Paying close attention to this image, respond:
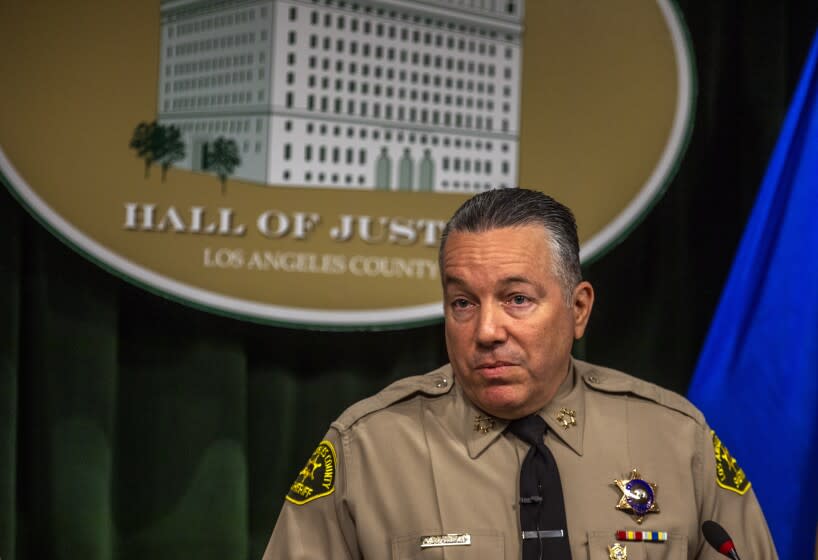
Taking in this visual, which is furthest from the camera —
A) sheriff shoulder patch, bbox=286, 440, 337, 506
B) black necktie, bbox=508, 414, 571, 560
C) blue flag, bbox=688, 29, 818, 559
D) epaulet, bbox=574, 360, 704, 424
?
blue flag, bbox=688, 29, 818, 559

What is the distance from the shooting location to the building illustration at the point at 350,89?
2336 mm

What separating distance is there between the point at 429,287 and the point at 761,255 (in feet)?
2.92

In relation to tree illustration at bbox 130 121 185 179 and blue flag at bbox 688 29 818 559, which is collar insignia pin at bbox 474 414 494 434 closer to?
blue flag at bbox 688 29 818 559

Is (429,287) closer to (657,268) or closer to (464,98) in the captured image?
(464,98)

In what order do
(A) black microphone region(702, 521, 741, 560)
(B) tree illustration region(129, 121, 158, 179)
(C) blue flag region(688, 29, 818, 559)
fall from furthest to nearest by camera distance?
(B) tree illustration region(129, 121, 158, 179)
(C) blue flag region(688, 29, 818, 559)
(A) black microphone region(702, 521, 741, 560)

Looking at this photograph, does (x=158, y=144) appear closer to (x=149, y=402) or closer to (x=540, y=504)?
(x=149, y=402)

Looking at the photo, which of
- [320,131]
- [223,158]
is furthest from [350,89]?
[223,158]

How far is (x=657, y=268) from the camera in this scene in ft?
8.88

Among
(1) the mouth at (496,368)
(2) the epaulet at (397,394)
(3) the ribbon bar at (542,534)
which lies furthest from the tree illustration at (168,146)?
(3) the ribbon bar at (542,534)

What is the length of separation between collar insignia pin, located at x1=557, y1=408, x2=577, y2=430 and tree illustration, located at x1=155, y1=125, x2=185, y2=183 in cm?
124

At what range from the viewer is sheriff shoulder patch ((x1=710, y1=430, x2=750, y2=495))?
1.69m

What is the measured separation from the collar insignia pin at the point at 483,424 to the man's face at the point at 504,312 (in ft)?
0.16

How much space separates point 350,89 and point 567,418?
119 cm

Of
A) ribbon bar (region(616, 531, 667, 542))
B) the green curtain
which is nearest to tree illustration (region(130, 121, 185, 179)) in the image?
the green curtain
